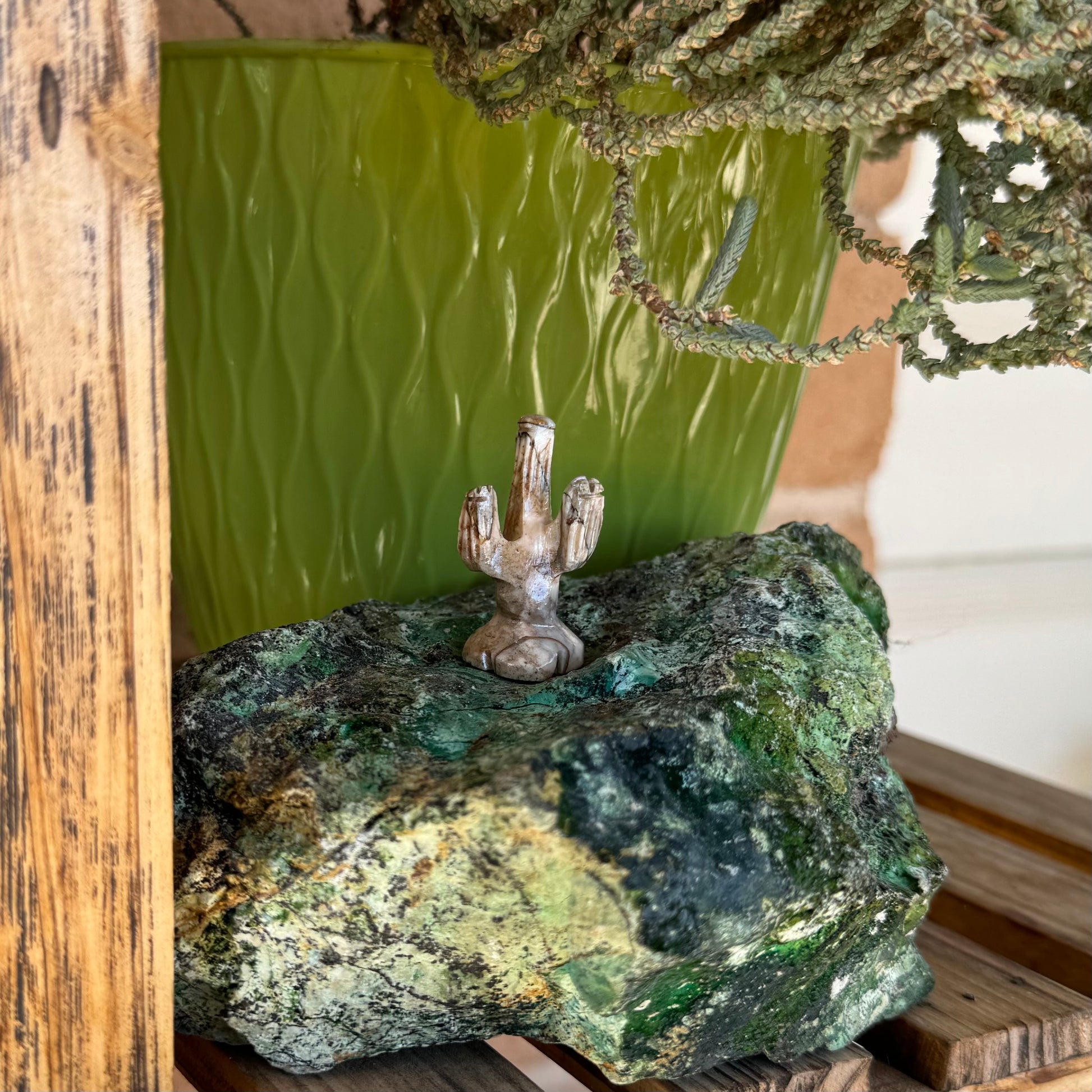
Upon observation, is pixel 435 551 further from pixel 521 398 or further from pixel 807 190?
pixel 807 190

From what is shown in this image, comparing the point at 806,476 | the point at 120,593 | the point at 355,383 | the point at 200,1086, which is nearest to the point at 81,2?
the point at 120,593

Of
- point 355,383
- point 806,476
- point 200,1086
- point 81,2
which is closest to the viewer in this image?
point 81,2

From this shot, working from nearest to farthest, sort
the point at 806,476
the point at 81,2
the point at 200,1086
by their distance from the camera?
the point at 81,2
the point at 200,1086
the point at 806,476

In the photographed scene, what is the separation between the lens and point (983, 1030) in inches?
18.7

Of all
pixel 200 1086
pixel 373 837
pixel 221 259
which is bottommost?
pixel 200 1086

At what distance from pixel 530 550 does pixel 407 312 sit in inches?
5.8

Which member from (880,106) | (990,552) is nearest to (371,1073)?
(880,106)

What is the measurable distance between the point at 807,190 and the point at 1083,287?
0.26m

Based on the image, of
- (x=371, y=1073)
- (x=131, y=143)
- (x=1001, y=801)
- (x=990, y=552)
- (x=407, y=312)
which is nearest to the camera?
(x=131, y=143)

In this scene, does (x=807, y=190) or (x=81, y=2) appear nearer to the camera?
(x=81, y=2)

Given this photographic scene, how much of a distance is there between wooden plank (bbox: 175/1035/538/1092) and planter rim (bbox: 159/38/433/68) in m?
0.42

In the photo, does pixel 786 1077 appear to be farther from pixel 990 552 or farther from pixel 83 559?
pixel 990 552

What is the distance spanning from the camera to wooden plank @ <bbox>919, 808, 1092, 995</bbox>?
0.59m

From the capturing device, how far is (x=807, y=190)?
0.58m
